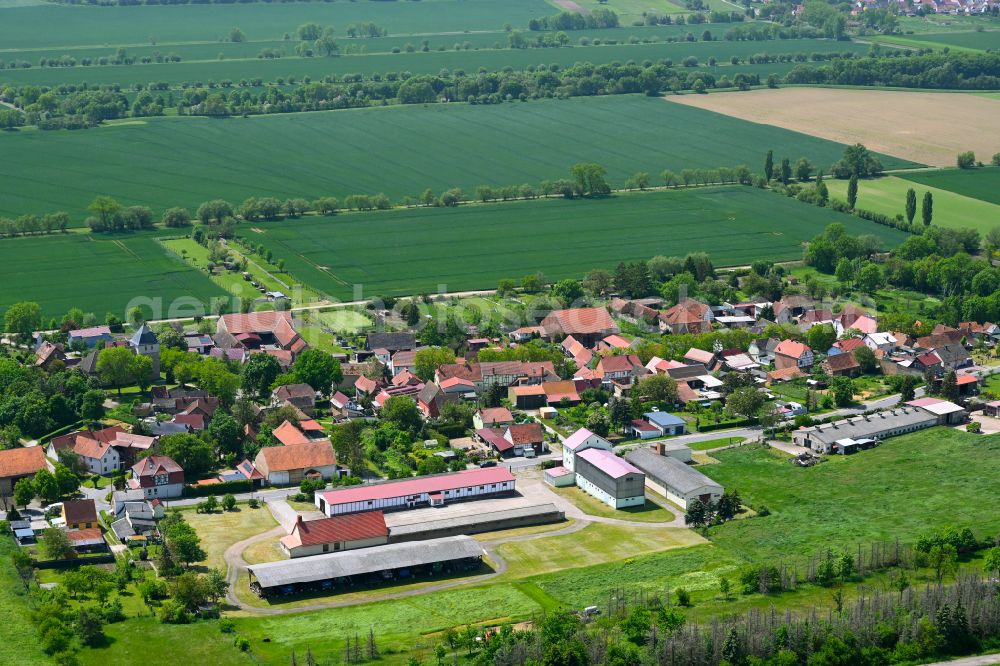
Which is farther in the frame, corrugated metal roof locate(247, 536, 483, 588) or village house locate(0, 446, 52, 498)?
village house locate(0, 446, 52, 498)

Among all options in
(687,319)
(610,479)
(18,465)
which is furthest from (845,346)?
(18,465)

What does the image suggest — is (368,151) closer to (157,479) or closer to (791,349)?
(791,349)

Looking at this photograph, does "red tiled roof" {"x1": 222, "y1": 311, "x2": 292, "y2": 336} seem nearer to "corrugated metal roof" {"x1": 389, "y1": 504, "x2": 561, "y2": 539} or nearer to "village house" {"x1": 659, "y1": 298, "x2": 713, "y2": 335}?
"village house" {"x1": 659, "y1": 298, "x2": 713, "y2": 335}

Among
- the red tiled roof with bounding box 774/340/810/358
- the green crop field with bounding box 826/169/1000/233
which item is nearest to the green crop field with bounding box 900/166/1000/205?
the green crop field with bounding box 826/169/1000/233

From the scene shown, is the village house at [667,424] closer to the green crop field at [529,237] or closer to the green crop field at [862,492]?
the green crop field at [862,492]

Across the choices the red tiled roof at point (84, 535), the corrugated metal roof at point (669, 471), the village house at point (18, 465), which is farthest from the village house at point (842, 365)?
the village house at point (18, 465)

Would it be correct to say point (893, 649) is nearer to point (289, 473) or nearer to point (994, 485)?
point (994, 485)

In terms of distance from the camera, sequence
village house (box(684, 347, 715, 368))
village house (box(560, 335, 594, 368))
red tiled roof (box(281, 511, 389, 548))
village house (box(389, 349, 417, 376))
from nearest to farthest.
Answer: red tiled roof (box(281, 511, 389, 548)) < village house (box(389, 349, 417, 376)) < village house (box(684, 347, 715, 368)) < village house (box(560, 335, 594, 368))
